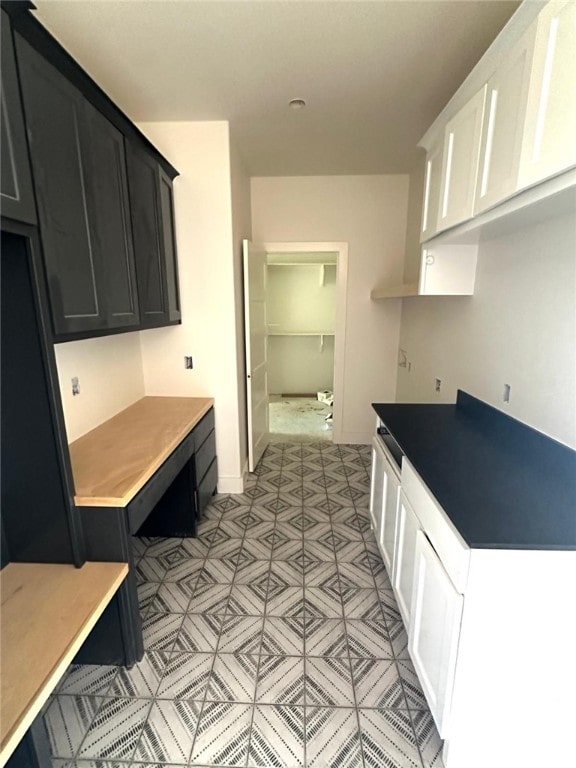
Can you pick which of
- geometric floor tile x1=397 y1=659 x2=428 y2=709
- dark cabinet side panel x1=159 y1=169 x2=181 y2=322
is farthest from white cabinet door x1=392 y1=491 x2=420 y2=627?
dark cabinet side panel x1=159 y1=169 x2=181 y2=322

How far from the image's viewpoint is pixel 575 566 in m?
0.98

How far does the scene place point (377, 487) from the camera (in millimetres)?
2162

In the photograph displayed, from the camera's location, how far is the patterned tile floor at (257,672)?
127cm

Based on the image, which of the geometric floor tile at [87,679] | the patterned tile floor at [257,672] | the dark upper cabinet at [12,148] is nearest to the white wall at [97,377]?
the dark upper cabinet at [12,148]

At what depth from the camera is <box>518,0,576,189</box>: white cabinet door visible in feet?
3.14

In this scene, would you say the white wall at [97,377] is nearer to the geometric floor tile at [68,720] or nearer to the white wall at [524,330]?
the geometric floor tile at [68,720]

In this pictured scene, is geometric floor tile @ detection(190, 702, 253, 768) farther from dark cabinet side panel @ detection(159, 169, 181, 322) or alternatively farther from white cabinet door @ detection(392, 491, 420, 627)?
dark cabinet side panel @ detection(159, 169, 181, 322)

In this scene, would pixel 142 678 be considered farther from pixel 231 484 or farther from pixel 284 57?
pixel 284 57

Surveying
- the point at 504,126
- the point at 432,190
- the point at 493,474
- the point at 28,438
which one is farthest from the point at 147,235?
the point at 493,474

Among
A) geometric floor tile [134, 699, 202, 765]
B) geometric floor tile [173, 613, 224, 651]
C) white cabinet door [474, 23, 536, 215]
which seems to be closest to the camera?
white cabinet door [474, 23, 536, 215]

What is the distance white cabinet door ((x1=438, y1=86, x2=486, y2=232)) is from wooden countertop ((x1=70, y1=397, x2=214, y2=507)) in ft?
5.91

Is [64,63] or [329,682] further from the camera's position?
[329,682]

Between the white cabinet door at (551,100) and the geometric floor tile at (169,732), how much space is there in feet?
7.20

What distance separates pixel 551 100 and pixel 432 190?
93 cm
